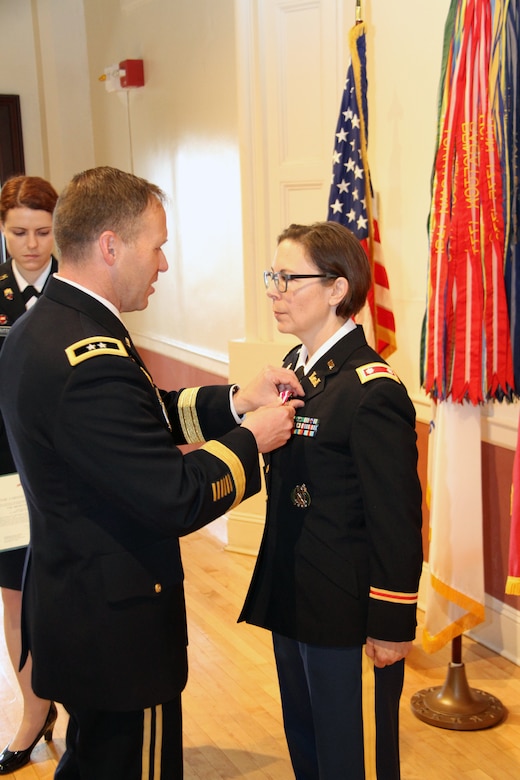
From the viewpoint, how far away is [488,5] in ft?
8.60

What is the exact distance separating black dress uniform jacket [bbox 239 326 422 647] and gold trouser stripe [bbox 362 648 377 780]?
0.07 meters

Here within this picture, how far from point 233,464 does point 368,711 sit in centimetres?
63

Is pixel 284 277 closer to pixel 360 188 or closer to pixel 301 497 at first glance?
pixel 301 497

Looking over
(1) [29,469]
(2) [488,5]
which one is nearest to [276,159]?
(2) [488,5]

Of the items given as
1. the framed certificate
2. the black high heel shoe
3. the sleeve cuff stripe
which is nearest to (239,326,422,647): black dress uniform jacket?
the sleeve cuff stripe

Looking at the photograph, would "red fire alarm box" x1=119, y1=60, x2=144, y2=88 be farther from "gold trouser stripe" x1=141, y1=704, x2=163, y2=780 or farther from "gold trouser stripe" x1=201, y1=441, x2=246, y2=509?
"gold trouser stripe" x1=141, y1=704, x2=163, y2=780

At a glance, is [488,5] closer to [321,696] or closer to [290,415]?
[290,415]

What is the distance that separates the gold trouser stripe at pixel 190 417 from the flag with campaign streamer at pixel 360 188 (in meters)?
1.35

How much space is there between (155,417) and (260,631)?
7.24 ft

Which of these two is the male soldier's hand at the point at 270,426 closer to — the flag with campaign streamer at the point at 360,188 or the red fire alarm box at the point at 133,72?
the flag with campaign streamer at the point at 360,188

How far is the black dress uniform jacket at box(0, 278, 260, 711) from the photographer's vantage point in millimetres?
1584

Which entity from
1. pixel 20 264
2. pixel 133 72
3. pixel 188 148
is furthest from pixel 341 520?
pixel 133 72

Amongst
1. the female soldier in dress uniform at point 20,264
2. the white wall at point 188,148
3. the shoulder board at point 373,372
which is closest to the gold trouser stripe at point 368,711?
the shoulder board at point 373,372

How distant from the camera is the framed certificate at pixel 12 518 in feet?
7.89
